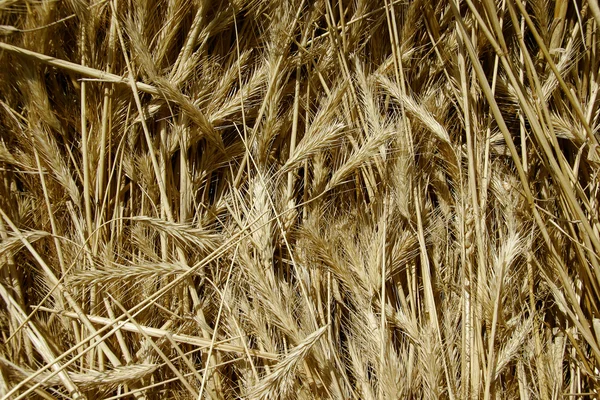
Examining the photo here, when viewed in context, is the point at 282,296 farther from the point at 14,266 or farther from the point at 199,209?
the point at 14,266

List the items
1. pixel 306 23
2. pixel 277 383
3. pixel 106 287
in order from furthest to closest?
1. pixel 306 23
2. pixel 106 287
3. pixel 277 383

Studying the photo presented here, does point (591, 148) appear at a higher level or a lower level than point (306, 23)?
lower

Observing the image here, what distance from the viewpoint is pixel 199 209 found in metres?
1.17

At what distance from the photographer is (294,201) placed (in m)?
1.19

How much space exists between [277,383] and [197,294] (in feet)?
1.03

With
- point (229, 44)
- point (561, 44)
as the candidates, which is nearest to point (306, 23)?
point (229, 44)

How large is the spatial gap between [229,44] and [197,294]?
2.07 feet

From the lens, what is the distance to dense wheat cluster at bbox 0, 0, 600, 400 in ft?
3.50

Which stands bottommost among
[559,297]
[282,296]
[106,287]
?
[559,297]

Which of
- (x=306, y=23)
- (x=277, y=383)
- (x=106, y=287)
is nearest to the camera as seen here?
(x=277, y=383)

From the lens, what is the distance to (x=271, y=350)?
42.7 inches

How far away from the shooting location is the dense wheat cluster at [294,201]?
42.0 inches

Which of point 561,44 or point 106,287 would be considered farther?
point 561,44

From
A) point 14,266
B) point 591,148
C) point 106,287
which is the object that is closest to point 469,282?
point 591,148
